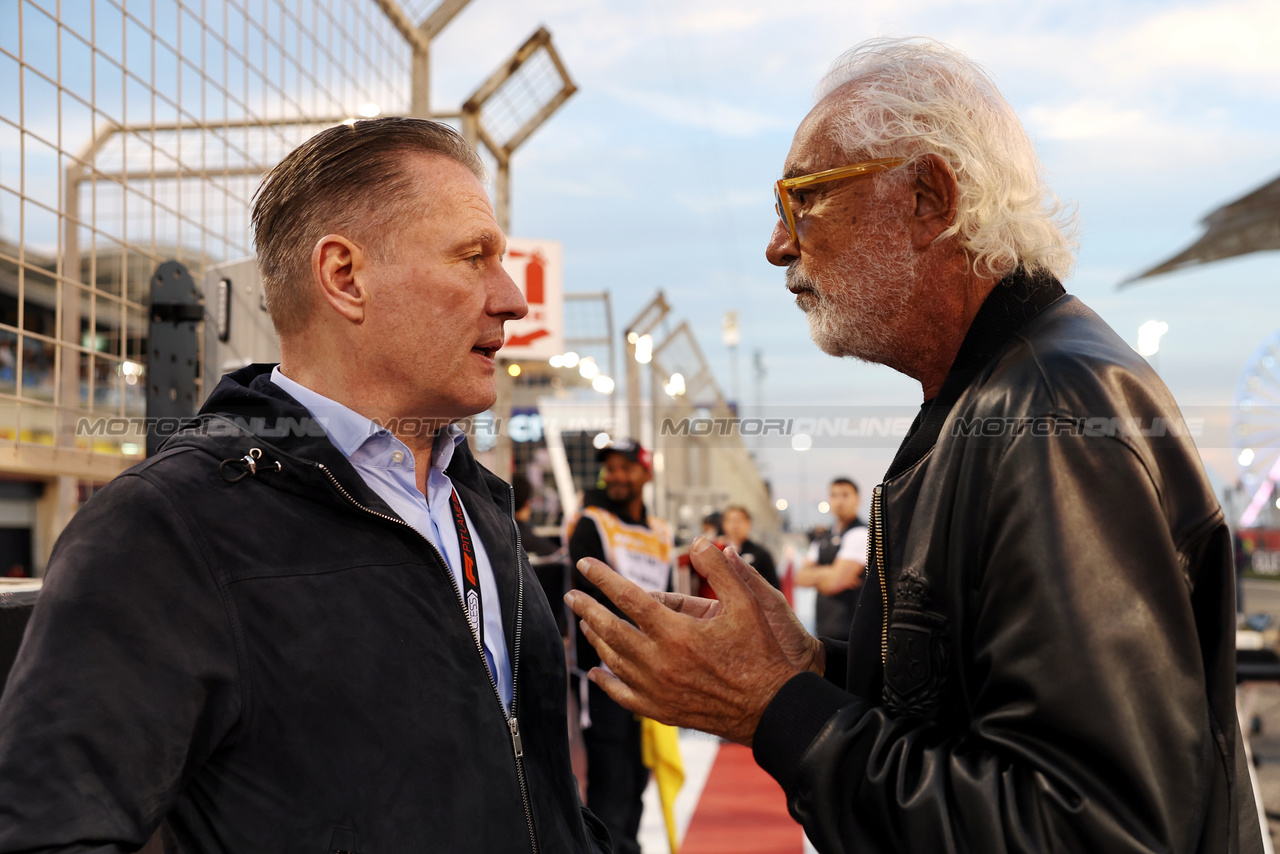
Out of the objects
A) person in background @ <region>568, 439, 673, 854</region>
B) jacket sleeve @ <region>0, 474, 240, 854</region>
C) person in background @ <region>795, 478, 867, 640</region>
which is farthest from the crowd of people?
person in background @ <region>795, 478, 867, 640</region>

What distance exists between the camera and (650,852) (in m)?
4.94

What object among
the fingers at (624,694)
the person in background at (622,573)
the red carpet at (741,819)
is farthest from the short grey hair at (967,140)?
the red carpet at (741,819)

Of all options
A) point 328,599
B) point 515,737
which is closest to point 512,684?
point 515,737

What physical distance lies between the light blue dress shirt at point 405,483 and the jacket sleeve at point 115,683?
33 cm

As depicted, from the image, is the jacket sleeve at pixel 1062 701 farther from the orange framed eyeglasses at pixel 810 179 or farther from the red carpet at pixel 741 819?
the red carpet at pixel 741 819

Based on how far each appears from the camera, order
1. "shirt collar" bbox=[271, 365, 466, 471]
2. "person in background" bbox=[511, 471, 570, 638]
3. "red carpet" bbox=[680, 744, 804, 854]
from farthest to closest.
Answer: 1. "person in background" bbox=[511, 471, 570, 638]
2. "red carpet" bbox=[680, 744, 804, 854]
3. "shirt collar" bbox=[271, 365, 466, 471]

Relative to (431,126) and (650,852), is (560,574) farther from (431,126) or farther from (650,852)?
(431,126)

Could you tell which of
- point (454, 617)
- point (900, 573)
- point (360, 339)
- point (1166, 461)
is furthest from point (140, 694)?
point (1166, 461)

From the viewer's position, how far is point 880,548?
1.42m

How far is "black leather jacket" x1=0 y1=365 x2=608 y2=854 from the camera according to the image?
108 centimetres

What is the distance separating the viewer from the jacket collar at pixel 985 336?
1.43 metres

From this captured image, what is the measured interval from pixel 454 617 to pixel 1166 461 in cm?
103

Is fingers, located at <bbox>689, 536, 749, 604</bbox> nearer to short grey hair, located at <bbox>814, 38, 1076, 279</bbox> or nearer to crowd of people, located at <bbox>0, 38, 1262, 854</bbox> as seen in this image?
crowd of people, located at <bbox>0, 38, 1262, 854</bbox>

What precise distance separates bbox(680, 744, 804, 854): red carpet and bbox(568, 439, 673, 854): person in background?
0.54 meters
